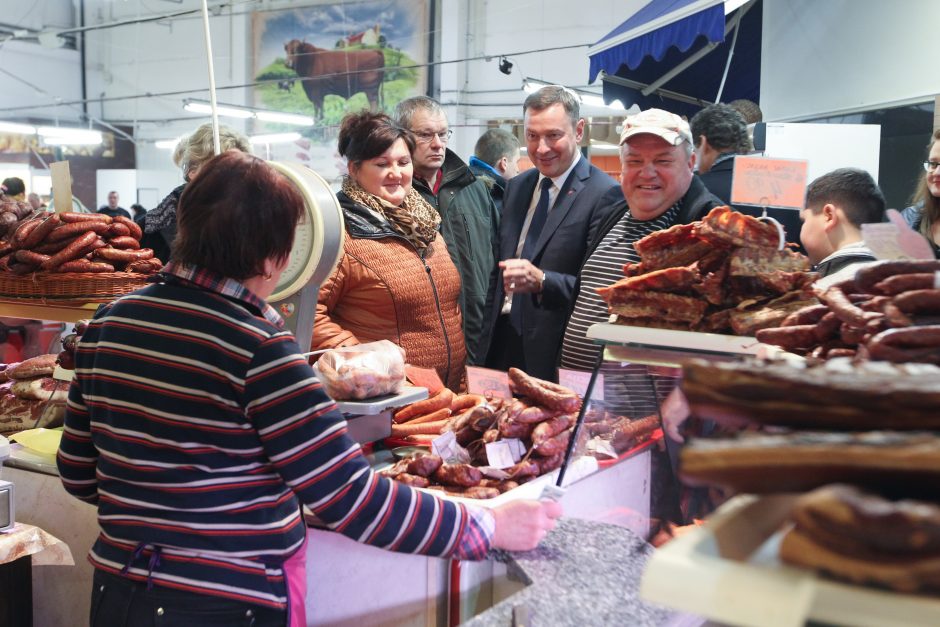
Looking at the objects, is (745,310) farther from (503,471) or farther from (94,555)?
(94,555)

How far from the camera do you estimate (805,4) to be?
23.3 feet

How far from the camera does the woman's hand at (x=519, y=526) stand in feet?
5.83

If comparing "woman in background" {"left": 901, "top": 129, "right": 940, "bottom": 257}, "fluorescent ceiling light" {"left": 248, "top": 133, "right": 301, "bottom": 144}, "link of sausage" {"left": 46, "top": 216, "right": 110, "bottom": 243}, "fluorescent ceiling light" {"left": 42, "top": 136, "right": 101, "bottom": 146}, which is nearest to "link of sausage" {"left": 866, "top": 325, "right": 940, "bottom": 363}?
"woman in background" {"left": 901, "top": 129, "right": 940, "bottom": 257}

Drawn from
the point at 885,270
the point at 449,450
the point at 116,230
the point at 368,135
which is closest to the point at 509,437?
the point at 449,450

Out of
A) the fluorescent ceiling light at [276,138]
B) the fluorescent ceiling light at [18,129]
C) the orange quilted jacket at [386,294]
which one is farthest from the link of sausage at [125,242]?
the fluorescent ceiling light at [18,129]

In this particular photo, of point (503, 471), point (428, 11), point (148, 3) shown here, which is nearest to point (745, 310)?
point (503, 471)

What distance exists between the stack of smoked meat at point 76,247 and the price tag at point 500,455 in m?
1.87

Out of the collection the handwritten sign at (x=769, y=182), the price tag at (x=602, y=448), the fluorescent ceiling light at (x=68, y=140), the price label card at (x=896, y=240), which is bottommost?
the price tag at (x=602, y=448)

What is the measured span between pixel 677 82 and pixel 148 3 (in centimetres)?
1710

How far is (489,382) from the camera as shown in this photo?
2.92m

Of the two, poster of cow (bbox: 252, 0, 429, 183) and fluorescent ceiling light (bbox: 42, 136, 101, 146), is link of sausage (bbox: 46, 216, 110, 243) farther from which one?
fluorescent ceiling light (bbox: 42, 136, 101, 146)

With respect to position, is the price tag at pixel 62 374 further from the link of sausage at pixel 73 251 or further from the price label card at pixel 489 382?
the price label card at pixel 489 382

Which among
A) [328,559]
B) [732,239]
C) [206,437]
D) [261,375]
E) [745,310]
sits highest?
[732,239]

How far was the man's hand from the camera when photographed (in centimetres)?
328
